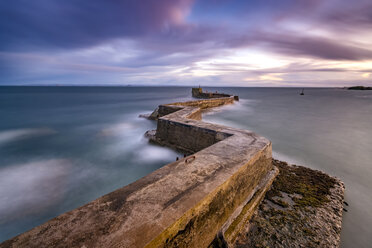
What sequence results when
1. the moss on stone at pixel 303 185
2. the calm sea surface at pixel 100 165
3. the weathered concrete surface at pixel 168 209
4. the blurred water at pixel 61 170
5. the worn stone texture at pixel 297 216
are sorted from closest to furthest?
the weathered concrete surface at pixel 168 209
the worn stone texture at pixel 297 216
the moss on stone at pixel 303 185
the calm sea surface at pixel 100 165
the blurred water at pixel 61 170

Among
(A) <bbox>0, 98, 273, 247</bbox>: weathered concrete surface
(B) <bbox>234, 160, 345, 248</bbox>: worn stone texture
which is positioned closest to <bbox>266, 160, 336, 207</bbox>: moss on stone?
(B) <bbox>234, 160, 345, 248</bbox>: worn stone texture

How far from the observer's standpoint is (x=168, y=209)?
179 cm

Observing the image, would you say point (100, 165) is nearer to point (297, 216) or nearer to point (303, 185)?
point (297, 216)

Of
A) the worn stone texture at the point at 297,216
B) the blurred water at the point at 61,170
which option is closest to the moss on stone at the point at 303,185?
the worn stone texture at the point at 297,216

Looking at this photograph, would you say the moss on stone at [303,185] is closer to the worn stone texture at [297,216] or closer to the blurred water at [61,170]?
the worn stone texture at [297,216]

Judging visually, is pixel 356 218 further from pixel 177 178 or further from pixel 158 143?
pixel 158 143

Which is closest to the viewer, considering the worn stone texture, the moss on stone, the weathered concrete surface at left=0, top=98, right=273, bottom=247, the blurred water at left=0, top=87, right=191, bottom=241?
the weathered concrete surface at left=0, top=98, right=273, bottom=247

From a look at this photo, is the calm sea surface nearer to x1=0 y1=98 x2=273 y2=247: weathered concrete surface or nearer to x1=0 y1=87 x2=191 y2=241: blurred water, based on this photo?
x1=0 y1=87 x2=191 y2=241: blurred water

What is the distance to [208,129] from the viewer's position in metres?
4.70

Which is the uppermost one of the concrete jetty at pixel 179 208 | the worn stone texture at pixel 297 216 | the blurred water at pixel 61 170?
the concrete jetty at pixel 179 208

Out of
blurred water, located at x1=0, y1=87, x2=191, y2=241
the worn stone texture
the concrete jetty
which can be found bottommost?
blurred water, located at x1=0, y1=87, x2=191, y2=241

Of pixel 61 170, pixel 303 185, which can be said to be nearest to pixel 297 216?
pixel 303 185

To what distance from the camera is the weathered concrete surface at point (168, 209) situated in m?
1.46

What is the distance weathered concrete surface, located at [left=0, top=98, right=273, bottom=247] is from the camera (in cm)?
146
